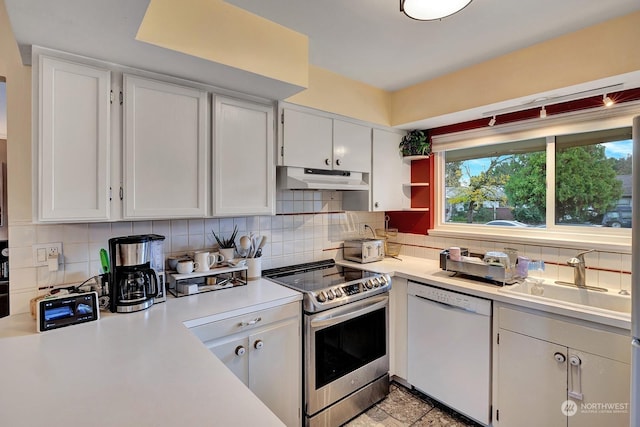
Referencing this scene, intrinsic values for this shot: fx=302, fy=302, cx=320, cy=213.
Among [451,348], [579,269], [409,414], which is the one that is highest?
[579,269]

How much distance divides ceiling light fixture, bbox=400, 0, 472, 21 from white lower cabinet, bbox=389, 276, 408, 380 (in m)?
1.74

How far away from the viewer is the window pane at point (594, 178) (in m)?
1.93

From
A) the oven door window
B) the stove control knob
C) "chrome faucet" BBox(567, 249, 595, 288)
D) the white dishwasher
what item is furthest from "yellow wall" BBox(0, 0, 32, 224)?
"chrome faucet" BBox(567, 249, 595, 288)

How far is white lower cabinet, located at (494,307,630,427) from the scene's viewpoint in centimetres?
147

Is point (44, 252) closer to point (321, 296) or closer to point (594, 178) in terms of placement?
point (321, 296)

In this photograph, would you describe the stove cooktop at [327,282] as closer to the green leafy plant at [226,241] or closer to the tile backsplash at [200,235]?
the tile backsplash at [200,235]

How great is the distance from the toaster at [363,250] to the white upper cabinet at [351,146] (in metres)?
0.66

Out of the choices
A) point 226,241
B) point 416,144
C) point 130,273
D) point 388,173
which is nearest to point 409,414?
point 226,241

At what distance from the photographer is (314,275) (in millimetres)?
2320

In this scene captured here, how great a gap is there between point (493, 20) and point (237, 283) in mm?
2145

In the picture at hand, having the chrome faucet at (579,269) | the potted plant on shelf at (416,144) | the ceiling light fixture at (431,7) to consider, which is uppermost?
the ceiling light fixture at (431,7)

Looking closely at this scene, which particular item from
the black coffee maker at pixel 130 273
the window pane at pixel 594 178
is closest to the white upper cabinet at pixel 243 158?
the black coffee maker at pixel 130 273

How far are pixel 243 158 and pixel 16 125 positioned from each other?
1.08 m

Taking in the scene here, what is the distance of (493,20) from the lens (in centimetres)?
165
